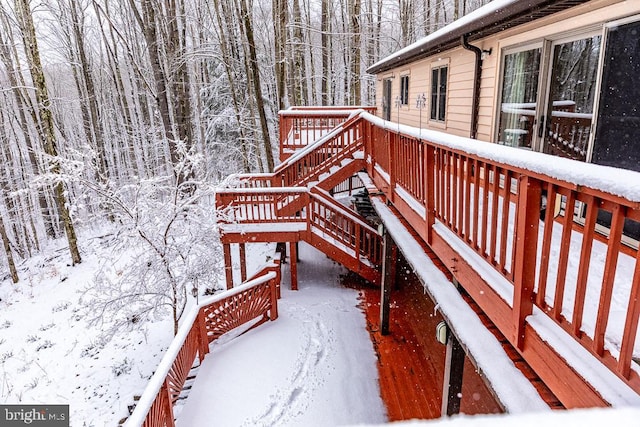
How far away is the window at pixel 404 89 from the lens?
11734 millimetres

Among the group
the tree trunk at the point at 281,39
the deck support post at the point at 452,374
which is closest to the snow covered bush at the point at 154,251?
the deck support post at the point at 452,374

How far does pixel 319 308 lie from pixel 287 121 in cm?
644

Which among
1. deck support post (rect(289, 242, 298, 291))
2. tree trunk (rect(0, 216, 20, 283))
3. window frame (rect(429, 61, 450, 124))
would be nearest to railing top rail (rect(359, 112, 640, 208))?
window frame (rect(429, 61, 450, 124))

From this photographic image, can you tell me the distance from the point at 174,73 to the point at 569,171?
14711 mm

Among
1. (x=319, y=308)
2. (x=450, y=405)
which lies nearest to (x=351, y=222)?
(x=319, y=308)

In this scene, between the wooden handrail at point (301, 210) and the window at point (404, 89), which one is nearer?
the wooden handrail at point (301, 210)

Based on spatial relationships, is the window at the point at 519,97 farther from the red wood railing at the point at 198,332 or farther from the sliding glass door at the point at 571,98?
the red wood railing at the point at 198,332

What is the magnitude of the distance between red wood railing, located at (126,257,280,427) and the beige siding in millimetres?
5134

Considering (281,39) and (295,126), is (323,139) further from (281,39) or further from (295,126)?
(281,39)

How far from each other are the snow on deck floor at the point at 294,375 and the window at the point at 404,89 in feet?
22.8

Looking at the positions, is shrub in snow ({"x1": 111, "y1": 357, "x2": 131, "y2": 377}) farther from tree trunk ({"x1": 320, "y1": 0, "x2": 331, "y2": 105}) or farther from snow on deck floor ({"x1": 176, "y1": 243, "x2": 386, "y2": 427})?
tree trunk ({"x1": 320, "y1": 0, "x2": 331, "y2": 105})

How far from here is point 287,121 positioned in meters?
12.3

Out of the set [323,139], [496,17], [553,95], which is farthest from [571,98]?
[323,139]

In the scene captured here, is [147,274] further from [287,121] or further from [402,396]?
[287,121]
